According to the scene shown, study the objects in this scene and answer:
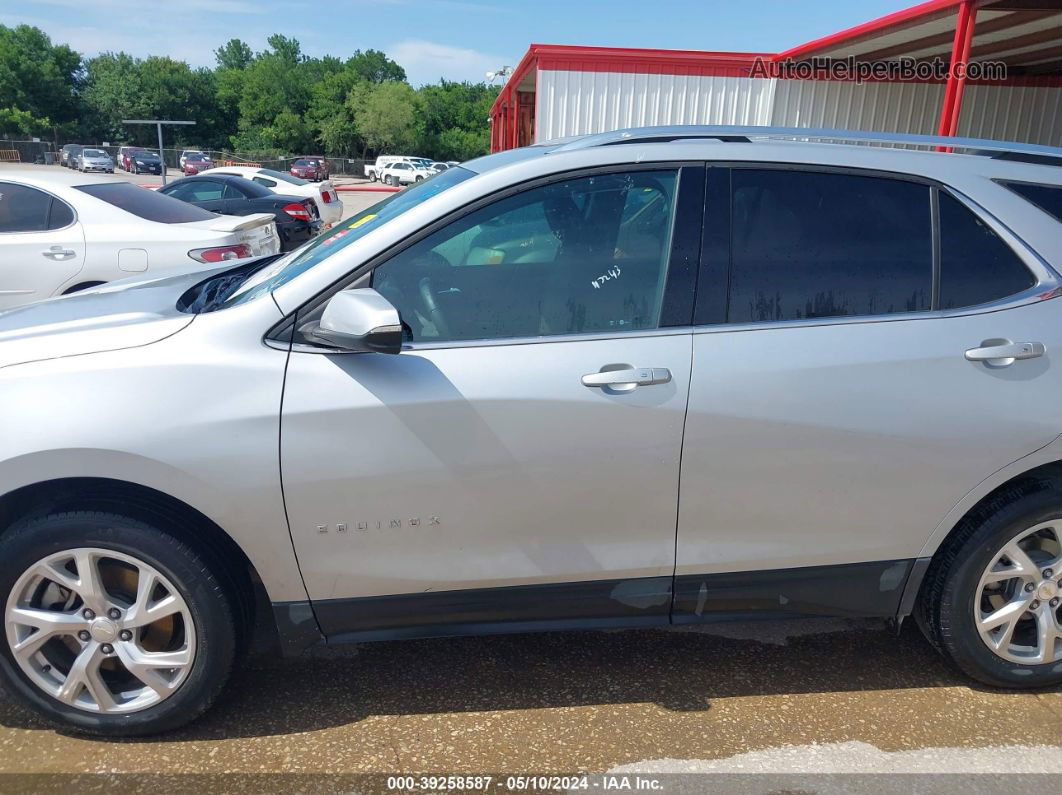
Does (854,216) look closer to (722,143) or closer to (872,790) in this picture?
(722,143)

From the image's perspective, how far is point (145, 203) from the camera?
6.84 m

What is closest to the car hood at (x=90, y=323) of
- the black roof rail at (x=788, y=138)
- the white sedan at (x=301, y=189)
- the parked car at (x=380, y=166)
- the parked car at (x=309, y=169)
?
the black roof rail at (x=788, y=138)

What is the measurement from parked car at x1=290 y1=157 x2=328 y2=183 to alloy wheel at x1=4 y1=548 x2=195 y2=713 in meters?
51.9

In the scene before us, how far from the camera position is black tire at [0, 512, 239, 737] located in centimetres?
234

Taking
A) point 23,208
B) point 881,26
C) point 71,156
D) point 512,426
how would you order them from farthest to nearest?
point 71,156
point 881,26
point 23,208
point 512,426

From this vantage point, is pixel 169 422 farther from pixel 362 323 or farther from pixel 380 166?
pixel 380 166

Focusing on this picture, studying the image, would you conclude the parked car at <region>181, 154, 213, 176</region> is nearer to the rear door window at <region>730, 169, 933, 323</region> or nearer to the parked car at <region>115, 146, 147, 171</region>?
the parked car at <region>115, 146, 147, 171</region>

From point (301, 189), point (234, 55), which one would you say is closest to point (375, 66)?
point (234, 55)

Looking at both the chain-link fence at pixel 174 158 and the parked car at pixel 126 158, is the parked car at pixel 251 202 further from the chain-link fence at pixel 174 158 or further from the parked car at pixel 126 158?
the parked car at pixel 126 158

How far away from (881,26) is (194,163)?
157 feet

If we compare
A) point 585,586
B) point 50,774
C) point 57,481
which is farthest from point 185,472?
point 585,586

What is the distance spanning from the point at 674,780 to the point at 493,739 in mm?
571

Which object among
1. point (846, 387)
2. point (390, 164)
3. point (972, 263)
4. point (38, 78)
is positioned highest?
point (38, 78)

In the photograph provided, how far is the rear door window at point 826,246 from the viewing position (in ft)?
8.28
